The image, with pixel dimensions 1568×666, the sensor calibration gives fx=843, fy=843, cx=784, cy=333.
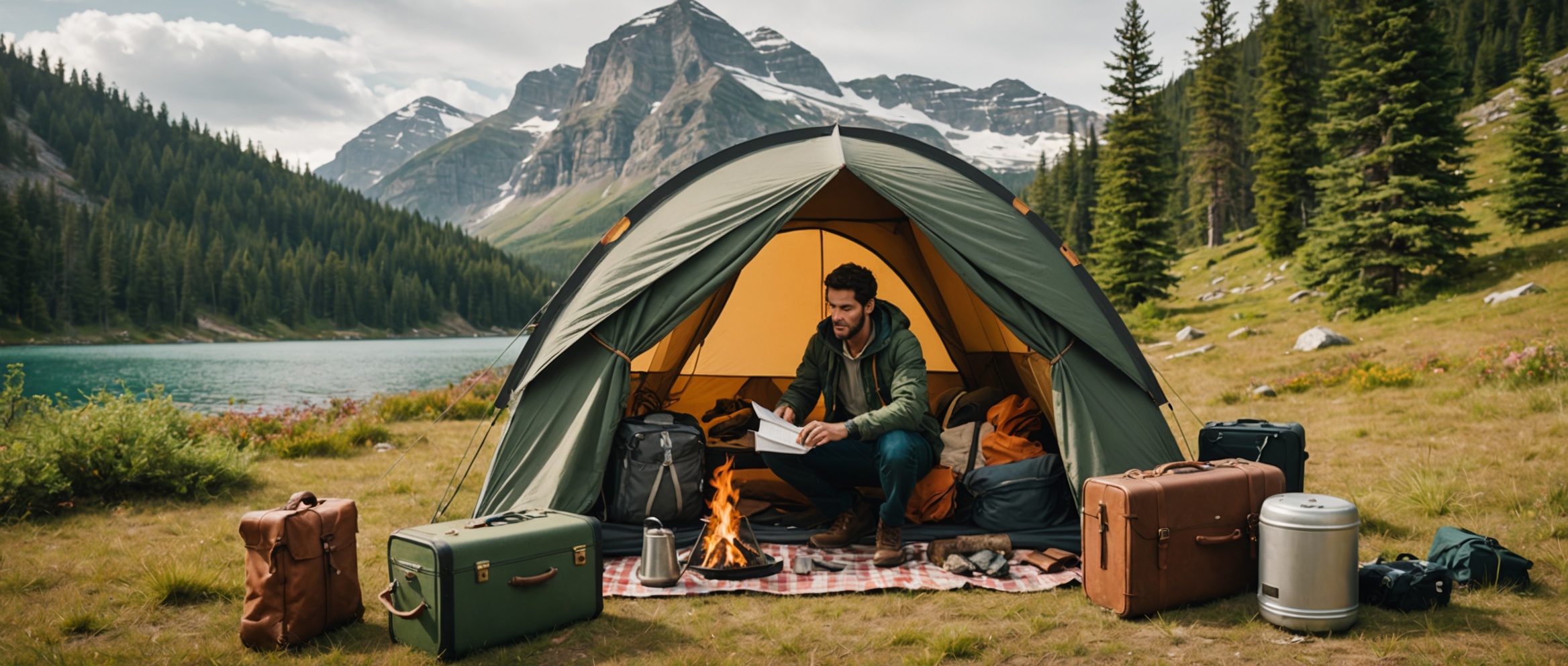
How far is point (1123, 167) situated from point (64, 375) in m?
34.1

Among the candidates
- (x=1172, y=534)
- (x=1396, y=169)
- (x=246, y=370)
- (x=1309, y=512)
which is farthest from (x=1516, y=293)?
(x=246, y=370)

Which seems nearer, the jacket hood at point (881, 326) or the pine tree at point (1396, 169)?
the jacket hood at point (881, 326)

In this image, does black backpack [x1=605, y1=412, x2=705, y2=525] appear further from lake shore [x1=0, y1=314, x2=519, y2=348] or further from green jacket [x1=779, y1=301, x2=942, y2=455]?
lake shore [x1=0, y1=314, x2=519, y2=348]

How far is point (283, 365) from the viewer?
35.2 metres

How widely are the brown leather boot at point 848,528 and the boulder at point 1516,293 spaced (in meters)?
11.7

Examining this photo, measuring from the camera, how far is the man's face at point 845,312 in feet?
15.3

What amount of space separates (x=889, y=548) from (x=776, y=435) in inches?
34.6

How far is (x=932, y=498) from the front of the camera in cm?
500

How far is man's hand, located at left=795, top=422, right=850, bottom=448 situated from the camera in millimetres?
4207

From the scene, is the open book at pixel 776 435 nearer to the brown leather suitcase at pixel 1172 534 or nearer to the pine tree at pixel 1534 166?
the brown leather suitcase at pixel 1172 534

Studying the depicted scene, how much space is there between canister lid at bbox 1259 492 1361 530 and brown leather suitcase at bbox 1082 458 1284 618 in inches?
8.7

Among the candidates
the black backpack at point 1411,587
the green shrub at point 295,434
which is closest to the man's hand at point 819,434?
the black backpack at point 1411,587

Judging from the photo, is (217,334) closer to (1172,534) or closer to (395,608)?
(395,608)

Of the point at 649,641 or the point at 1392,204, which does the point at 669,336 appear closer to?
the point at 649,641
